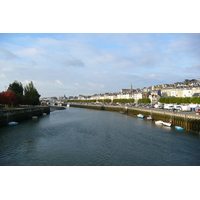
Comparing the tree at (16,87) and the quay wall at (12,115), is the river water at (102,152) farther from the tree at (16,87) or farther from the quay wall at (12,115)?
the tree at (16,87)

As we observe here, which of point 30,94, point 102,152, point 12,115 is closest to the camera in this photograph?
point 102,152

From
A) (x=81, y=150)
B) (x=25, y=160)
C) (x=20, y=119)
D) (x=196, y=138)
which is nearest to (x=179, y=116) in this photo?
(x=196, y=138)

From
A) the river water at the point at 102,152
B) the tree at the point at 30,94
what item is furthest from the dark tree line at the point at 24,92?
the river water at the point at 102,152

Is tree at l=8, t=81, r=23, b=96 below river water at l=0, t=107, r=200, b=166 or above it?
above

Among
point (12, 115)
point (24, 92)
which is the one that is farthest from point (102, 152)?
point (24, 92)

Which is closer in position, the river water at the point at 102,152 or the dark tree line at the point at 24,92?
the river water at the point at 102,152

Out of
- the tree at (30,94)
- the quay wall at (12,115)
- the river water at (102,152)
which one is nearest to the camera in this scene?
the river water at (102,152)

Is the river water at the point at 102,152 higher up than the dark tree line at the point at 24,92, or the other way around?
the dark tree line at the point at 24,92

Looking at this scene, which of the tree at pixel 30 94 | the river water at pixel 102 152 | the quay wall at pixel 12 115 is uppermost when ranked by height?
the tree at pixel 30 94

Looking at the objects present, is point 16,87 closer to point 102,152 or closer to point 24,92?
point 24,92

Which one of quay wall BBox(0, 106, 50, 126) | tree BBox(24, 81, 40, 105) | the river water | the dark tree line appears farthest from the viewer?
tree BBox(24, 81, 40, 105)

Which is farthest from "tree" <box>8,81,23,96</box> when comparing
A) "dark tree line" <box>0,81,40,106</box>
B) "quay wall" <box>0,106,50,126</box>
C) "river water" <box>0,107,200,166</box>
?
"river water" <box>0,107,200,166</box>

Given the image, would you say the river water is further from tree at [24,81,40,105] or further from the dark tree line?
tree at [24,81,40,105]

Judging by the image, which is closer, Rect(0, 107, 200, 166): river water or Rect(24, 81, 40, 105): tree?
Rect(0, 107, 200, 166): river water
